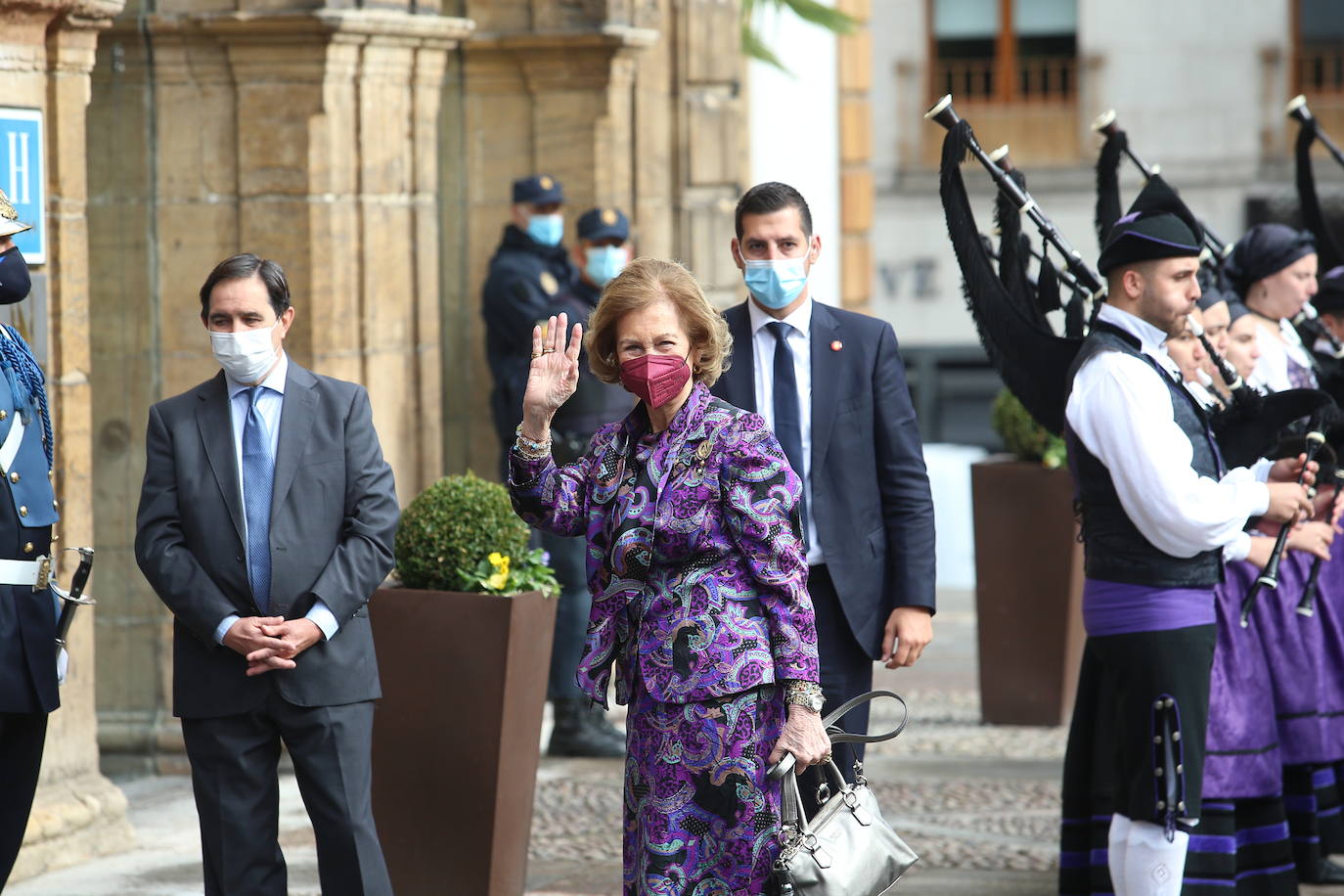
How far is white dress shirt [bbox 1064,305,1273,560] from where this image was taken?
5.30 m

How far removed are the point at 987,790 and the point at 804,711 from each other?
12.6 feet

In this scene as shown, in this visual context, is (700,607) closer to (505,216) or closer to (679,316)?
(679,316)

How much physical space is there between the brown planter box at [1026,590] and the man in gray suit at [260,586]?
14.8ft

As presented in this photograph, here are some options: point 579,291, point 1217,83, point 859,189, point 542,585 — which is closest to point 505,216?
point 579,291

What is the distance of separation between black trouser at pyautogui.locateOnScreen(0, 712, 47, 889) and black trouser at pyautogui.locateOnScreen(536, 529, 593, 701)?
136 inches

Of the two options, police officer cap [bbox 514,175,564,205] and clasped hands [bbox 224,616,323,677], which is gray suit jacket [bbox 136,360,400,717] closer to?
clasped hands [bbox 224,616,323,677]

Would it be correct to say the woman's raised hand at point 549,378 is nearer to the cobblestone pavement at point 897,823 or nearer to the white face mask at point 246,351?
the white face mask at point 246,351

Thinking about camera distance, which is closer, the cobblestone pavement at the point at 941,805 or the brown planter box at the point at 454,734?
the brown planter box at the point at 454,734

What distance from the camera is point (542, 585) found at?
6.09 m

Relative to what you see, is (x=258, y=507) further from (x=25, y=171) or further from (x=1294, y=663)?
(x=1294, y=663)

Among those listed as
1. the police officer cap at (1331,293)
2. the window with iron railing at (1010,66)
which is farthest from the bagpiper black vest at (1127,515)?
the window with iron railing at (1010,66)

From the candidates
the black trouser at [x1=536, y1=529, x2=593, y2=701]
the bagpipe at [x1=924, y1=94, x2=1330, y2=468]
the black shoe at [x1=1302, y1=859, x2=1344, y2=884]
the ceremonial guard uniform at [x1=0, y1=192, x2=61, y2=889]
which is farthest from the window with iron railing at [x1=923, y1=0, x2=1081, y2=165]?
the ceremonial guard uniform at [x1=0, y1=192, x2=61, y2=889]

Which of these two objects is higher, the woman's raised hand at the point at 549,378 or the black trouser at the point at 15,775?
the woman's raised hand at the point at 549,378

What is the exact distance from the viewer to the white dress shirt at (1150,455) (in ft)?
17.4
